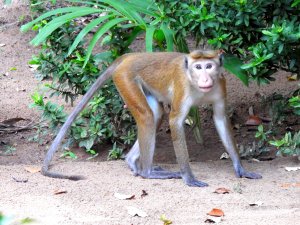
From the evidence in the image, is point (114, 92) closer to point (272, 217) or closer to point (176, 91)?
point (176, 91)

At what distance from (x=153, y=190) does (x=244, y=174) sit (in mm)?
1095

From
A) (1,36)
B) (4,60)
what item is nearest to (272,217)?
(4,60)

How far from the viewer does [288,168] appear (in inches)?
272

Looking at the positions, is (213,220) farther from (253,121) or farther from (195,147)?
(253,121)

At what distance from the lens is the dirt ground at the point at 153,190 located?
545 centimetres

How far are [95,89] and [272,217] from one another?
2.59 metres

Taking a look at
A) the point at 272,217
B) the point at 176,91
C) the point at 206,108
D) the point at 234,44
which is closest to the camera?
the point at 272,217

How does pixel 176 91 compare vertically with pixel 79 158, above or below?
above

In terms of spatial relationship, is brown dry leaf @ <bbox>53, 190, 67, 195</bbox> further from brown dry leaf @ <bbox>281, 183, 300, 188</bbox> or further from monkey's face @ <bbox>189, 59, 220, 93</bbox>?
brown dry leaf @ <bbox>281, 183, 300, 188</bbox>

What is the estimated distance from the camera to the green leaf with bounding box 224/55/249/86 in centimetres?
694

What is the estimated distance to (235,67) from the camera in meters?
7.04

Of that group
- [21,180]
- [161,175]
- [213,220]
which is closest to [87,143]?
[161,175]

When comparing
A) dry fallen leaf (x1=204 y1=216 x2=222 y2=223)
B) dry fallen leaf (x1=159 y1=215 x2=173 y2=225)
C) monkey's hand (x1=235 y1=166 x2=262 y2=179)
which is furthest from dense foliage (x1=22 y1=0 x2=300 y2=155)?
dry fallen leaf (x1=159 y1=215 x2=173 y2=225)

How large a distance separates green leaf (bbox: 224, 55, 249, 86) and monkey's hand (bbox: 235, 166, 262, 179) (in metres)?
0.90
